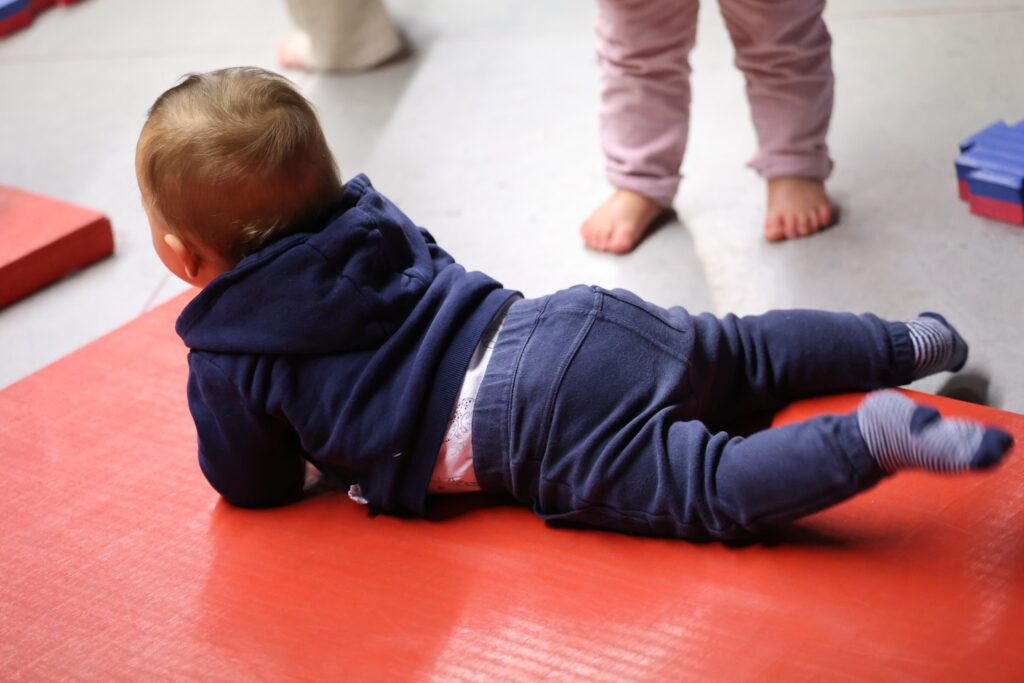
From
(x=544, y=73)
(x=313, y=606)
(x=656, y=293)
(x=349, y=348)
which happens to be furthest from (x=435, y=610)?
(x=544, y=73)

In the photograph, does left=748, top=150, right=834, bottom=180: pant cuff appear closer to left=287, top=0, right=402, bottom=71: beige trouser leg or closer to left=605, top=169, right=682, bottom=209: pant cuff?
left=605, top=169, right=682, bottom=209: pant cuff

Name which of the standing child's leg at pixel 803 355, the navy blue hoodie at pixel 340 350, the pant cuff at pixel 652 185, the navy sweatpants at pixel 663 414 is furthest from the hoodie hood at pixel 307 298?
the pant cuff at pixel 652 185

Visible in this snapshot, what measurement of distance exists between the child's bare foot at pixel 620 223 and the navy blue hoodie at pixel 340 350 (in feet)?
1.92

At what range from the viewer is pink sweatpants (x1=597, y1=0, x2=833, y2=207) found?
63.6 inches

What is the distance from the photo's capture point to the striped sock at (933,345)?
1.23 metres

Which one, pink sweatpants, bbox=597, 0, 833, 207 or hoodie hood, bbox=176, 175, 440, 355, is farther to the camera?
pink sweatpants, bbox=597, 0, 833, 207

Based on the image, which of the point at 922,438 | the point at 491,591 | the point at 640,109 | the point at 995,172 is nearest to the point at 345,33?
the point at 640,109

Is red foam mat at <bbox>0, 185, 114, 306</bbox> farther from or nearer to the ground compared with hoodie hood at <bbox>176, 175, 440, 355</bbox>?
nearer to the ground

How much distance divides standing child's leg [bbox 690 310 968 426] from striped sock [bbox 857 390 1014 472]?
0.23 m

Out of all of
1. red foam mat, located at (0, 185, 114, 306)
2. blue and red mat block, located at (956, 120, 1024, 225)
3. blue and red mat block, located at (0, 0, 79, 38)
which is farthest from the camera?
blue and red mat block, located at (0, 0, 79, 38)

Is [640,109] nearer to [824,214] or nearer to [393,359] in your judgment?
[824,214]

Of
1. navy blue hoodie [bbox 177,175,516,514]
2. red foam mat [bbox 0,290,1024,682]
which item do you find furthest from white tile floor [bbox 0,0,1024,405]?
navy blue hoodie [bbox 177,175,516,514]

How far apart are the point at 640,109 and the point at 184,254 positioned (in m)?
0.79

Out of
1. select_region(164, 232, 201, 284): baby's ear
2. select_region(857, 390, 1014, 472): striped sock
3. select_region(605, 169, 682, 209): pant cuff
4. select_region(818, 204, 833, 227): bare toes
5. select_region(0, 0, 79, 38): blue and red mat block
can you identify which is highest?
select_region(164, 232, 201, 284): baby's ear
